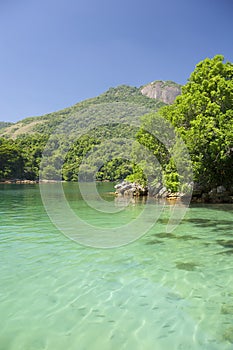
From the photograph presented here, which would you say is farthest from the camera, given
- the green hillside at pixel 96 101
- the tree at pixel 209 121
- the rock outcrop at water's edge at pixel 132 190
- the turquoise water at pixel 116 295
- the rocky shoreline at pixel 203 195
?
the green hillside at pixel 96 101

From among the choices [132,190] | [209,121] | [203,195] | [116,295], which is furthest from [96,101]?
[116,295]

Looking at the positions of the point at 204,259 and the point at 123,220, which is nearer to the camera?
the point at 204,259

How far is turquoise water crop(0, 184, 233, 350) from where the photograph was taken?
169 inches

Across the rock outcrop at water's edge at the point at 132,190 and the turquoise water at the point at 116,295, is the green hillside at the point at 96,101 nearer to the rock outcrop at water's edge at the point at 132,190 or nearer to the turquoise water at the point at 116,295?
the rock outcrop at water's edge at the point at 132,190

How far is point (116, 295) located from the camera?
5.82 meters

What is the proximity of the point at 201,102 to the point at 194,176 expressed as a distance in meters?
5.90

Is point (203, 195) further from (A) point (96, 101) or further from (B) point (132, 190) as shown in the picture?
(A) point (96, 101)

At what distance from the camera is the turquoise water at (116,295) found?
169 inches

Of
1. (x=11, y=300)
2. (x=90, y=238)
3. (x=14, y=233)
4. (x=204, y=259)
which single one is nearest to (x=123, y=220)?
(x=90, y=238)

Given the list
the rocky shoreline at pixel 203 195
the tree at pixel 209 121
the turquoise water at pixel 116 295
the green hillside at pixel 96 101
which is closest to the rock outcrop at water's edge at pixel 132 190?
the rocky shoreline at pixel 203 195

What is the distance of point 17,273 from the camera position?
7078mm

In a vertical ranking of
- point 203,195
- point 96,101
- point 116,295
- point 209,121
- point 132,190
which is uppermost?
point 96,101

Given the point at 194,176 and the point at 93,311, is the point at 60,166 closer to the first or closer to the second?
the point at 194,176

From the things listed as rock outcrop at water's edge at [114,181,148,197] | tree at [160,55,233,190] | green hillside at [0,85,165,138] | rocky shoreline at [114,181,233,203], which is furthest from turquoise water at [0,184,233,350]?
green hillside at [0,85,165,138]
